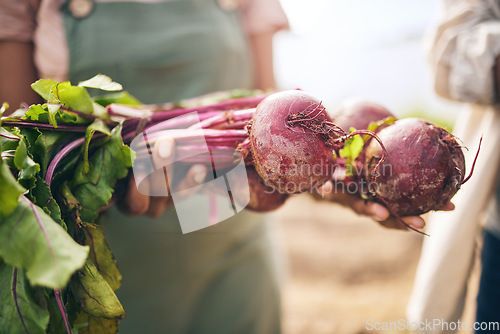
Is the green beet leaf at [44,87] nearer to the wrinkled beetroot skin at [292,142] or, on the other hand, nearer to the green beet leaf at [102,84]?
the green beet leaf at [102,84]

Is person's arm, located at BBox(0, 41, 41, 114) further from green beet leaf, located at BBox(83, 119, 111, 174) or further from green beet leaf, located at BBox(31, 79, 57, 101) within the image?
A: green beet leaf, located at BBox(83, 119, 111, 174)

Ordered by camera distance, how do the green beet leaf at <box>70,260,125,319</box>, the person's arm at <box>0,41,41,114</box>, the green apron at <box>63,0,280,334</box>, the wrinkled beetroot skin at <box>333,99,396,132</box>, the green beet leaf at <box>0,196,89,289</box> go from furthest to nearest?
the green apron at <box>63,0,280,334</box>, the person's arm at <box>0,41,41,114</box>, the wrinkled beetroot skin at <box>333,99,396,132</box>, the green beet leaf at <box>70,260,125,319</box>, the green beet leaf at <box>0,196,89,289</box>

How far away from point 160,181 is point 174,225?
0.77m

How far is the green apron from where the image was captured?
1.87 meters

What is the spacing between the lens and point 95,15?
183 centimetres

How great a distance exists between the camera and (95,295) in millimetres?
956

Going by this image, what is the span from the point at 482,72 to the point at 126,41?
183cm

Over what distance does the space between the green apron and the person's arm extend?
213mm

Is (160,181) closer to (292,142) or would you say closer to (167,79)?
(292,142)

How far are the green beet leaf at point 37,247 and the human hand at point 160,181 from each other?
0.45m

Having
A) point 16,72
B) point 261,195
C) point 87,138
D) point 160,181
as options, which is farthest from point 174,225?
point 16,72

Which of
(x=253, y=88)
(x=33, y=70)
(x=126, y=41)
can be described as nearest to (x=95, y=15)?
(x=126, y=41)

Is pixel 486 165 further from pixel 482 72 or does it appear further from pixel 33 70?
pixel 33 70

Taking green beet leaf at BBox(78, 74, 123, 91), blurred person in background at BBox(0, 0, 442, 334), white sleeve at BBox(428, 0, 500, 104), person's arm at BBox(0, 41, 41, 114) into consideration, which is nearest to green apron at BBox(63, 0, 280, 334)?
blurred person in background at BBox(0, 0, 442, 334)
